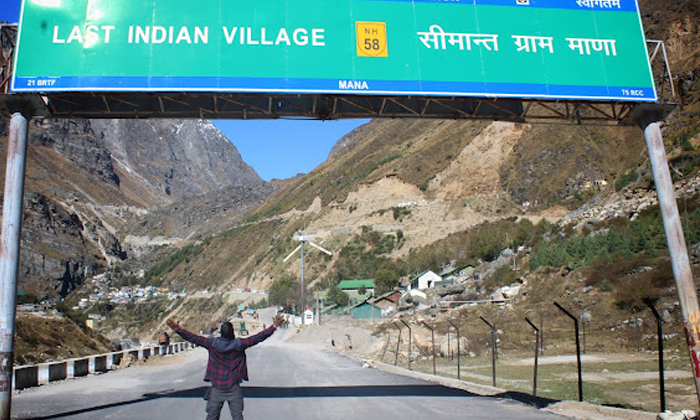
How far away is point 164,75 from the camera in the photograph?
35.7 feet

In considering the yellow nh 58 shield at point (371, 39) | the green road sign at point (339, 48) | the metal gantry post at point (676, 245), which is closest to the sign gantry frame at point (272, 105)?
the green road sign at point (339, 48)

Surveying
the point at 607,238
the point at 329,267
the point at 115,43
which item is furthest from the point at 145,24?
the point at 329,267

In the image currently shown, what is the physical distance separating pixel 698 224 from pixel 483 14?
27.2 meters

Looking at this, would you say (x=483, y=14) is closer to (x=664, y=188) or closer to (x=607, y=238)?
(x=664, y=188)

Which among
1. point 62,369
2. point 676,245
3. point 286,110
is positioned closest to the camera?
point 676,245

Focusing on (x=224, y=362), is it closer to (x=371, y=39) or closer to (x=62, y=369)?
(x=371, y=39)

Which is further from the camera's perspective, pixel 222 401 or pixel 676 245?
pixel 676 245

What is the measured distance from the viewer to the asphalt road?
890 centimetres

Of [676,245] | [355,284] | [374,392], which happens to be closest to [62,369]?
[374,392]

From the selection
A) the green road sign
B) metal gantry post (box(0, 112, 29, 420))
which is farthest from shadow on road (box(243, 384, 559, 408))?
the green road sign

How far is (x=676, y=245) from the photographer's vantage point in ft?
34.1

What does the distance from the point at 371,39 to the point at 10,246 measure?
7986mm

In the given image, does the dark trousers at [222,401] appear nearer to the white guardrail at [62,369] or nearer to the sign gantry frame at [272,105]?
the sign gantry frame at [272,105]

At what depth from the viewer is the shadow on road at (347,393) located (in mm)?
10789
